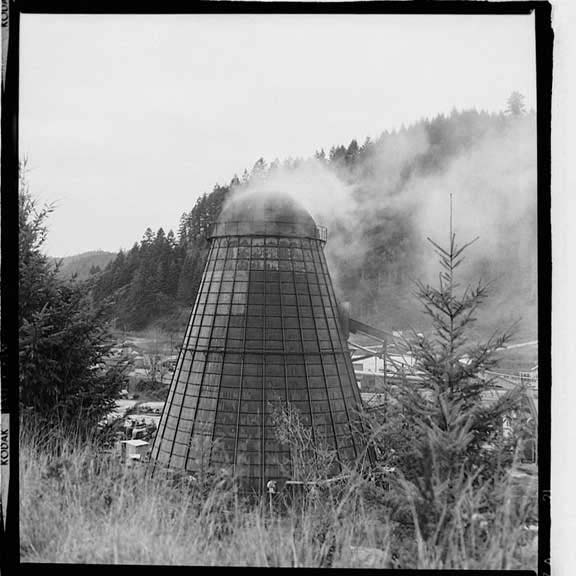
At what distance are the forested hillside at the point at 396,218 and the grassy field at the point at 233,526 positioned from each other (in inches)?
49.7

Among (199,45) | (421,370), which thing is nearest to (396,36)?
(199,45)

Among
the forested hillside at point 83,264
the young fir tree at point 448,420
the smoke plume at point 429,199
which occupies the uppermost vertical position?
the smoke plume at point 429,199

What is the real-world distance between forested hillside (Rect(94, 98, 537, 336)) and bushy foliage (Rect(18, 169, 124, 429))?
0.25 metres

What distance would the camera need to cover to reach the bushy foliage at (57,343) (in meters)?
3.69

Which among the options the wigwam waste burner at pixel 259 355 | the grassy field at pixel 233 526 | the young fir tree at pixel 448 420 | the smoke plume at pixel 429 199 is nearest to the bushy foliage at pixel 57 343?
the grassy field at pixel 233 526

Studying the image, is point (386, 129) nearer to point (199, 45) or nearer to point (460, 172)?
point (460, 172)

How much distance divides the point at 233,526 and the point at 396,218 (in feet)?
8.58

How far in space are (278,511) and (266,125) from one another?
2975 millimetres

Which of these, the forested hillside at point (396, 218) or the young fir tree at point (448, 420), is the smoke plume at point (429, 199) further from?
the young fir tree at point (448, 420)

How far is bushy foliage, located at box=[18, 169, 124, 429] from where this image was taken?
12.1 ft

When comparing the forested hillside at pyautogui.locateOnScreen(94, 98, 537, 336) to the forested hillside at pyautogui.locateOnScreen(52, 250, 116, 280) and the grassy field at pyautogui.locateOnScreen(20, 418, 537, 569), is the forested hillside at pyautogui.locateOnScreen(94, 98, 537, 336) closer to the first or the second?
the forested hillside at pyautogui.locateOnScreen(52, 250, 116, 280)

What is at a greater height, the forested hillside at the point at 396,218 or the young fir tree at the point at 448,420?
the forested hillside at the point at 396,218

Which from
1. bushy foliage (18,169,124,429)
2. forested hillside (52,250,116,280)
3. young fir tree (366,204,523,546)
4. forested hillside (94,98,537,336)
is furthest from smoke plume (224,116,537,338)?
bushy foliage (18,169,124,429)

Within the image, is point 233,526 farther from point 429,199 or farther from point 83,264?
point 429,199
